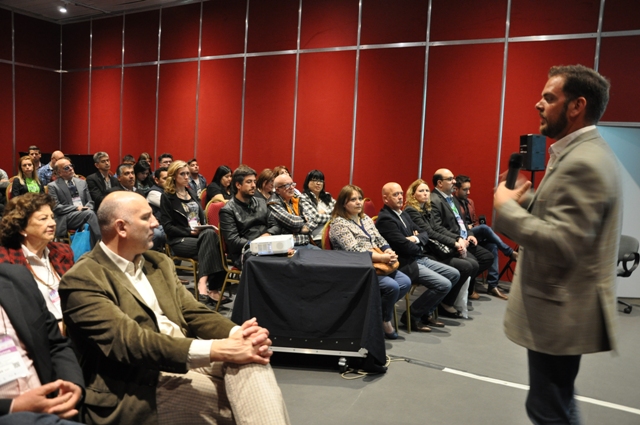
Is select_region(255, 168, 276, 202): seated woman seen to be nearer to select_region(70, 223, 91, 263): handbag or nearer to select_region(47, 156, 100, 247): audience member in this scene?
select_region(47, 156, 100, 247): audience member

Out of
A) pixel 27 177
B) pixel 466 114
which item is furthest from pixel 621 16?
pixel 27 177

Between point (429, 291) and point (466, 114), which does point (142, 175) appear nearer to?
point (466, 114)

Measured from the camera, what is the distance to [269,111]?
28.8 ft

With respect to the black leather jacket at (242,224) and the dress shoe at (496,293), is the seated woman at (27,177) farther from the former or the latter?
the dress shoe at (496,293)

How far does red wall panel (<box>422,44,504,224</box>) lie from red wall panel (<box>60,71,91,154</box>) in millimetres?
7730

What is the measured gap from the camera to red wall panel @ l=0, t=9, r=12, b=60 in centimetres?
1095

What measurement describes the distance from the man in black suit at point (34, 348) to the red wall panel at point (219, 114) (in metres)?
7.48

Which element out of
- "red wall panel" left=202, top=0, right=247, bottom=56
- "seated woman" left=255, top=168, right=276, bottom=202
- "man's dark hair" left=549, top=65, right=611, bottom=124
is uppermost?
"red wall panel" left=202, top=0, right=247, bottom=56

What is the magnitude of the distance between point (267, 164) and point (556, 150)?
7.27 metres

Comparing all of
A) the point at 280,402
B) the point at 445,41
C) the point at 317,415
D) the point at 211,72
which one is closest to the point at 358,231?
the point at 317,415

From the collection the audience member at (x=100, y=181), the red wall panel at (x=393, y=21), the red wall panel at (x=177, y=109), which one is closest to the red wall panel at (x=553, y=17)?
the red wall panel at (x=393, y=21)

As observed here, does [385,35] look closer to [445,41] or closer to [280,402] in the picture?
[445,41]

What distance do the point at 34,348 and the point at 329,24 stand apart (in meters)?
7.19

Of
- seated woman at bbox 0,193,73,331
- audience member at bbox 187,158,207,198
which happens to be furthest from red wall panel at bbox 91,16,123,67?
seated woman at bbox 0,193,73,331
